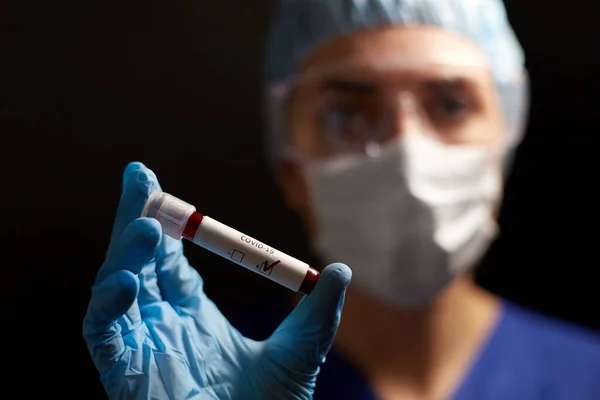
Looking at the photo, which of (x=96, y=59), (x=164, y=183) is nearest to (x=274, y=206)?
(x=164, y=183)

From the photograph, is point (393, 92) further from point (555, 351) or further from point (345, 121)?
point (555, 351)

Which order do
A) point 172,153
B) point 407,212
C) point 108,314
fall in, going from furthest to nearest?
point 172,153
point 407,212
point 108,314

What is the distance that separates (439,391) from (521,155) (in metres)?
0.74

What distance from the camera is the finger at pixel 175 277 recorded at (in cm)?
76

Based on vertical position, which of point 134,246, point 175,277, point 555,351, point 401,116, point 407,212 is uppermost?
point 134,246

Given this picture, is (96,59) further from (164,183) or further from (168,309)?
(168,309)

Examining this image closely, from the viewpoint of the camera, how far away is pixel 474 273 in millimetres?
1679

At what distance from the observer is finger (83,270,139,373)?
63cm

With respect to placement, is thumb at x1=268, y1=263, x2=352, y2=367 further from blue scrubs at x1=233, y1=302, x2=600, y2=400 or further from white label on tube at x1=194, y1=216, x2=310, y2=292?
blue scrubs at x1=233, y1=302, x2=600, y2=400

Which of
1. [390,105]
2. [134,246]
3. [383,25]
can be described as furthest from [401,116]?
[134,246]

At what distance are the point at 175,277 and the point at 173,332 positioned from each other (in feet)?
0.23

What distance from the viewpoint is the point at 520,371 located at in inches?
49.0

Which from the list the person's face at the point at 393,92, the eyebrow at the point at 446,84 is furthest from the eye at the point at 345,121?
the eyebrow at the point at 446,84

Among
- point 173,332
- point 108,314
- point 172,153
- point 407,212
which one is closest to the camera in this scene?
point 108,314
